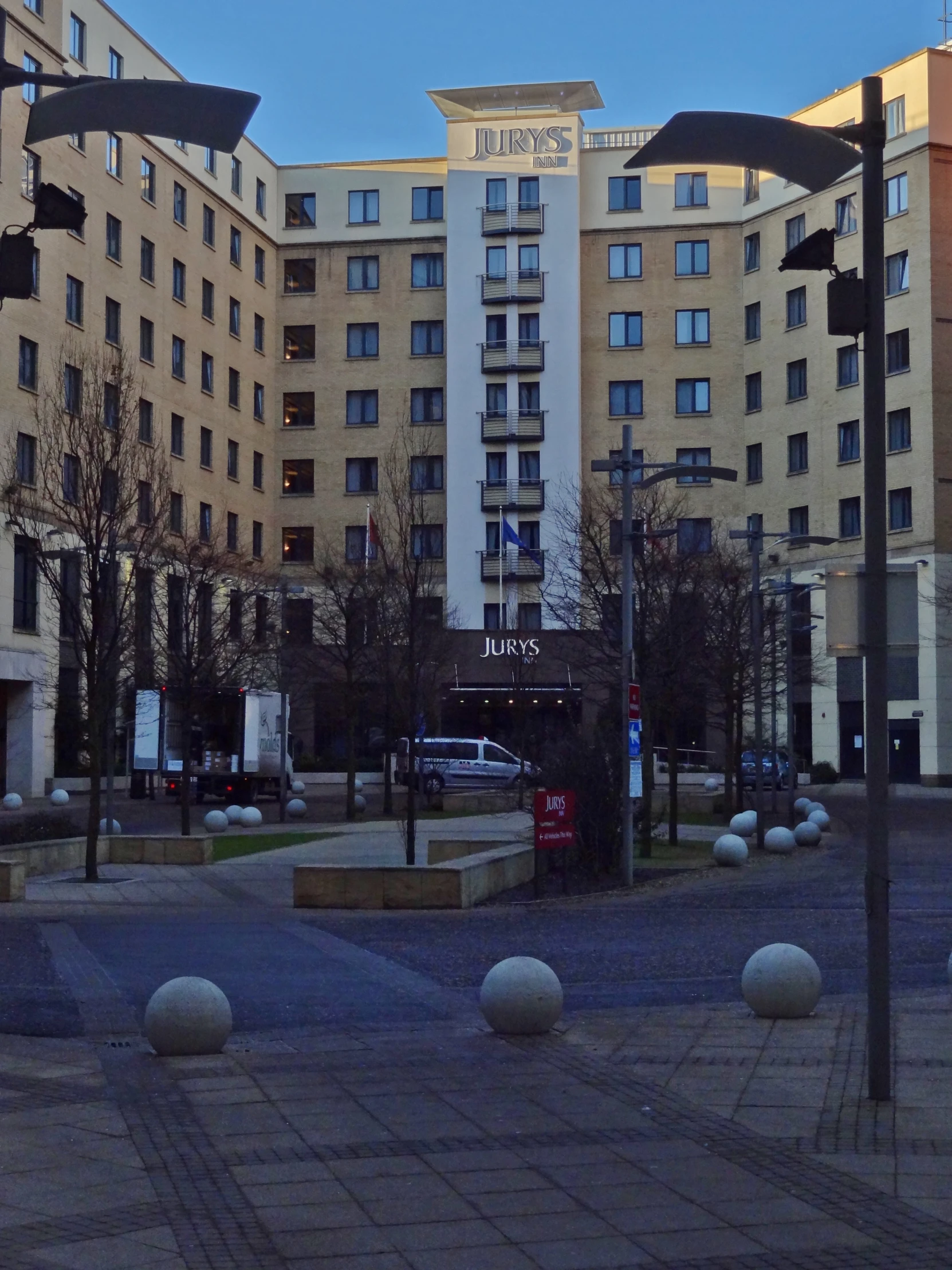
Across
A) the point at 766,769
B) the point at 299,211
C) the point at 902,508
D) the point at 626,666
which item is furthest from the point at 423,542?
the point at 299,211

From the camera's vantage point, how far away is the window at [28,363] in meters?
46.7

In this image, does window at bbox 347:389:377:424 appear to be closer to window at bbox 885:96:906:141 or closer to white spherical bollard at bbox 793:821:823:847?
window at bbox 885:96:906:141

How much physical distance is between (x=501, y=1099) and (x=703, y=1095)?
104 centimetres

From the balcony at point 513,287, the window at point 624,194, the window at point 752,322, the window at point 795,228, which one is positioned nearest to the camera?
the window at point 795,228

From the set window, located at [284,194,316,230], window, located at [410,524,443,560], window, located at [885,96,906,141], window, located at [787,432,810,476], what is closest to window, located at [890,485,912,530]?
window, located at [787,432,810,476]

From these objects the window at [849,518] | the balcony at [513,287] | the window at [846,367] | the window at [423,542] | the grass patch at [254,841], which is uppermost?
the balcony at [513,287]

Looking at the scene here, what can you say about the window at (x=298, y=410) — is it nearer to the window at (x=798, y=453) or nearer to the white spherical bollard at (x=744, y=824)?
the window at (x=798, y=453)

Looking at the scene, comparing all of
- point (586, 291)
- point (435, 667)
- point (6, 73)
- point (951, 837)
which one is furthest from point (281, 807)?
point (586, 291)

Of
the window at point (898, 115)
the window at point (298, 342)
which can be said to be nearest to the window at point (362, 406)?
the window at point (298, 342)

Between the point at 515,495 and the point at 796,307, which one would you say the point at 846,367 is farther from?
the point at 515,495

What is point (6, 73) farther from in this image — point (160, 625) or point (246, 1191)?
point (160, 625)

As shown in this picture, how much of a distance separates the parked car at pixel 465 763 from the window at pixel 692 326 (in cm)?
2212

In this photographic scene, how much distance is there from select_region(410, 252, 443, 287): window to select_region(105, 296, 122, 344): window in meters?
16.7

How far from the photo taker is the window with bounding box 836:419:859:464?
A: 58469mm
